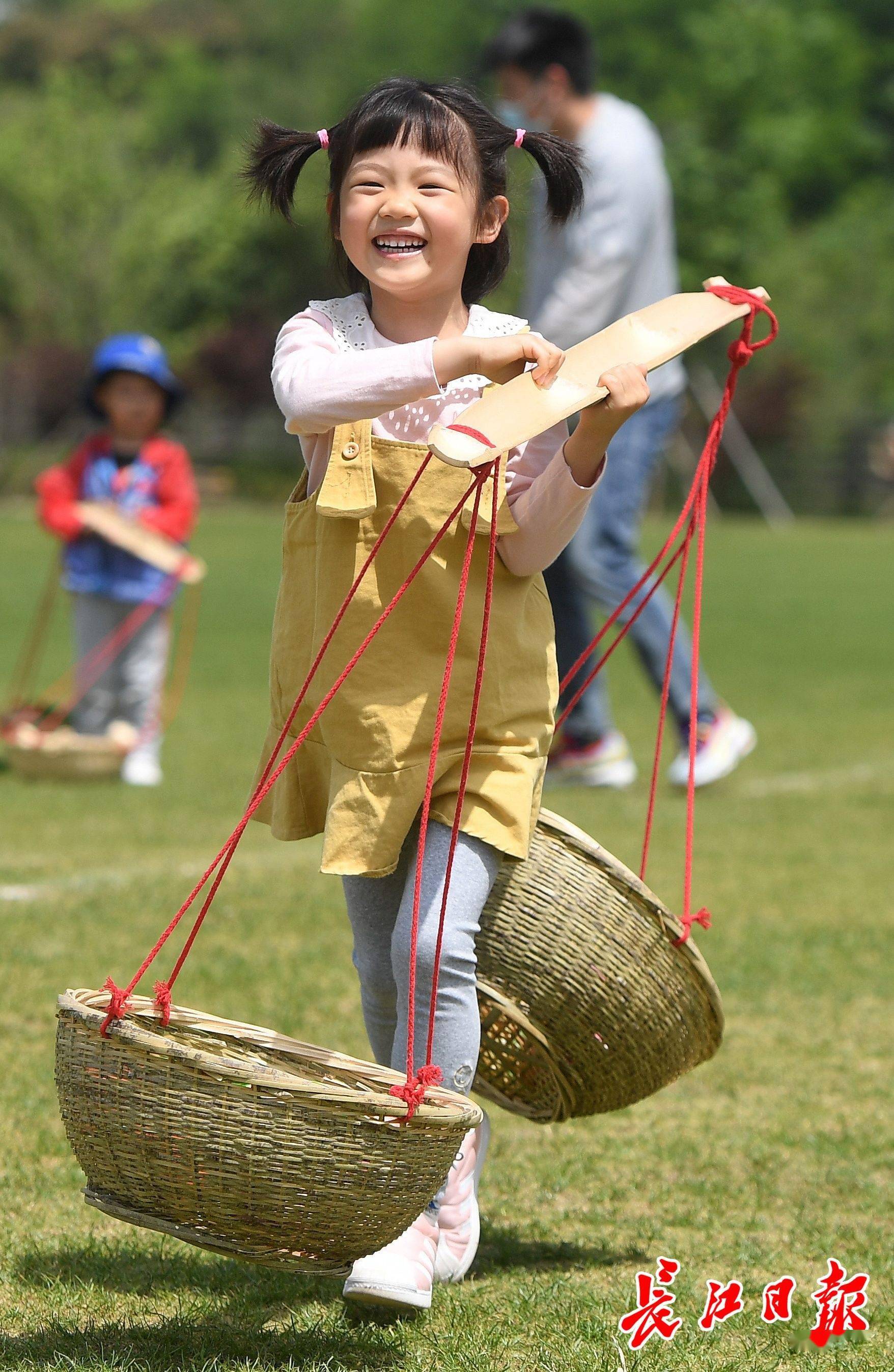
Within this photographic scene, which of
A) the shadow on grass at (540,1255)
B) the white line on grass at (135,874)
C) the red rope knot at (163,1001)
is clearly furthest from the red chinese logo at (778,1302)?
the white line on grass at (135,874)

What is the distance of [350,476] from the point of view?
2.42 meters

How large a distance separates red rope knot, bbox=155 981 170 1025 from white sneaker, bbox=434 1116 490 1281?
1.56 feet

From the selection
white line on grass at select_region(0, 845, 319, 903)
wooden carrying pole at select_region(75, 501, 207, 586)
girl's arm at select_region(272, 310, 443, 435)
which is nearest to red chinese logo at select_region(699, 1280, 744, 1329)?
girl's arm at select_region(272, 310, 443, 435)

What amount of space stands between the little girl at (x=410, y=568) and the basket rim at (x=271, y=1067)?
0.17 m

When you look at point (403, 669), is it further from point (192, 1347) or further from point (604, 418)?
point (192, 1347)

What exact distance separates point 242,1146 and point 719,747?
4181 millimetres

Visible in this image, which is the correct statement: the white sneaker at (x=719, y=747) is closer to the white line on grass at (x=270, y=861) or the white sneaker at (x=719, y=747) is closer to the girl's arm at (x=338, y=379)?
the white line on grass at (x=270, y=861)

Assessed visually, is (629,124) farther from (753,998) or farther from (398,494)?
(398,494)

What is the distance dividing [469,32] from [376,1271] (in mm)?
55997

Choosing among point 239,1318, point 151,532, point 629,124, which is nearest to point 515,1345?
point 239,1318

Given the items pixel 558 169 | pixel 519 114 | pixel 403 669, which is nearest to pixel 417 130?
pixel 558 169

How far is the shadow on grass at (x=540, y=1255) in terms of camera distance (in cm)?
259

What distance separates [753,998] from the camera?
12.8 ft

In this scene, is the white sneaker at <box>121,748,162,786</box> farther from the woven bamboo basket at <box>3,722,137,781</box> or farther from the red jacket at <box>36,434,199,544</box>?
the red jacket at <box>36,434,199,544</box>
